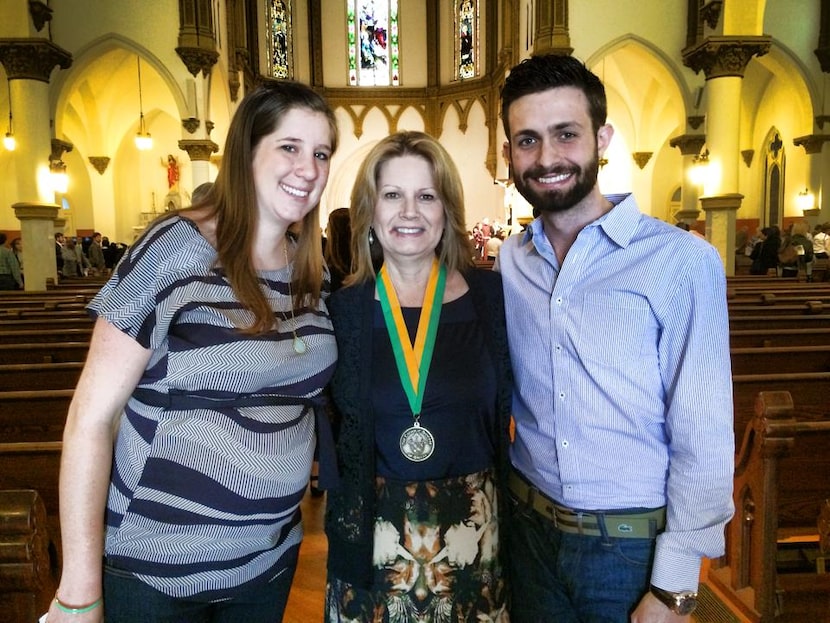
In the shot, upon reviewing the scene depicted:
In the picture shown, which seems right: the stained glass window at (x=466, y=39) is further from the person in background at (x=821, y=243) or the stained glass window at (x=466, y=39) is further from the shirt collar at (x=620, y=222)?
the shirt collar at (x=620, y=222)

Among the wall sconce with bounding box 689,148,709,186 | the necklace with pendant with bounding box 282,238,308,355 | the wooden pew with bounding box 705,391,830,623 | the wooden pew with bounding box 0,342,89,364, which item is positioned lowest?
the wooden pew with bounding box 705,391,830,623

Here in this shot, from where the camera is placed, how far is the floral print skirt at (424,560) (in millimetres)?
1668

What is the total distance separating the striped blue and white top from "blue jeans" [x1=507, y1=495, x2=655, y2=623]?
67 cm

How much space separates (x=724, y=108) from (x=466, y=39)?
12.0 m

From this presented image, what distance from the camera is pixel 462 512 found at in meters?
1.70

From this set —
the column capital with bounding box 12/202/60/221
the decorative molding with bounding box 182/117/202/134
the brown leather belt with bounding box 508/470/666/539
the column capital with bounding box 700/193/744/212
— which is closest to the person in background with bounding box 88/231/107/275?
the column capital with bounding box 12/202/60/221

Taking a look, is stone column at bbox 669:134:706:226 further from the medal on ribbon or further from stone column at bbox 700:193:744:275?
the medal on ribbon

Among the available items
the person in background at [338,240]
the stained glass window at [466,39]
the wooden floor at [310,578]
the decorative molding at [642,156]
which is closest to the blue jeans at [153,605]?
the wooden floor at [310,578]

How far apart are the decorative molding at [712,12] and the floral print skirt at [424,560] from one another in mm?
10980

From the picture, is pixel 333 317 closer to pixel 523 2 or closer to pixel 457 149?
pixel 523 2

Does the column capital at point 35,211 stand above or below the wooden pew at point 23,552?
above

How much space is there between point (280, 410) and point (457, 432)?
0.53m

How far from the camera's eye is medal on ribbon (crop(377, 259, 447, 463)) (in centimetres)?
170

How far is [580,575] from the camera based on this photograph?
144cm
